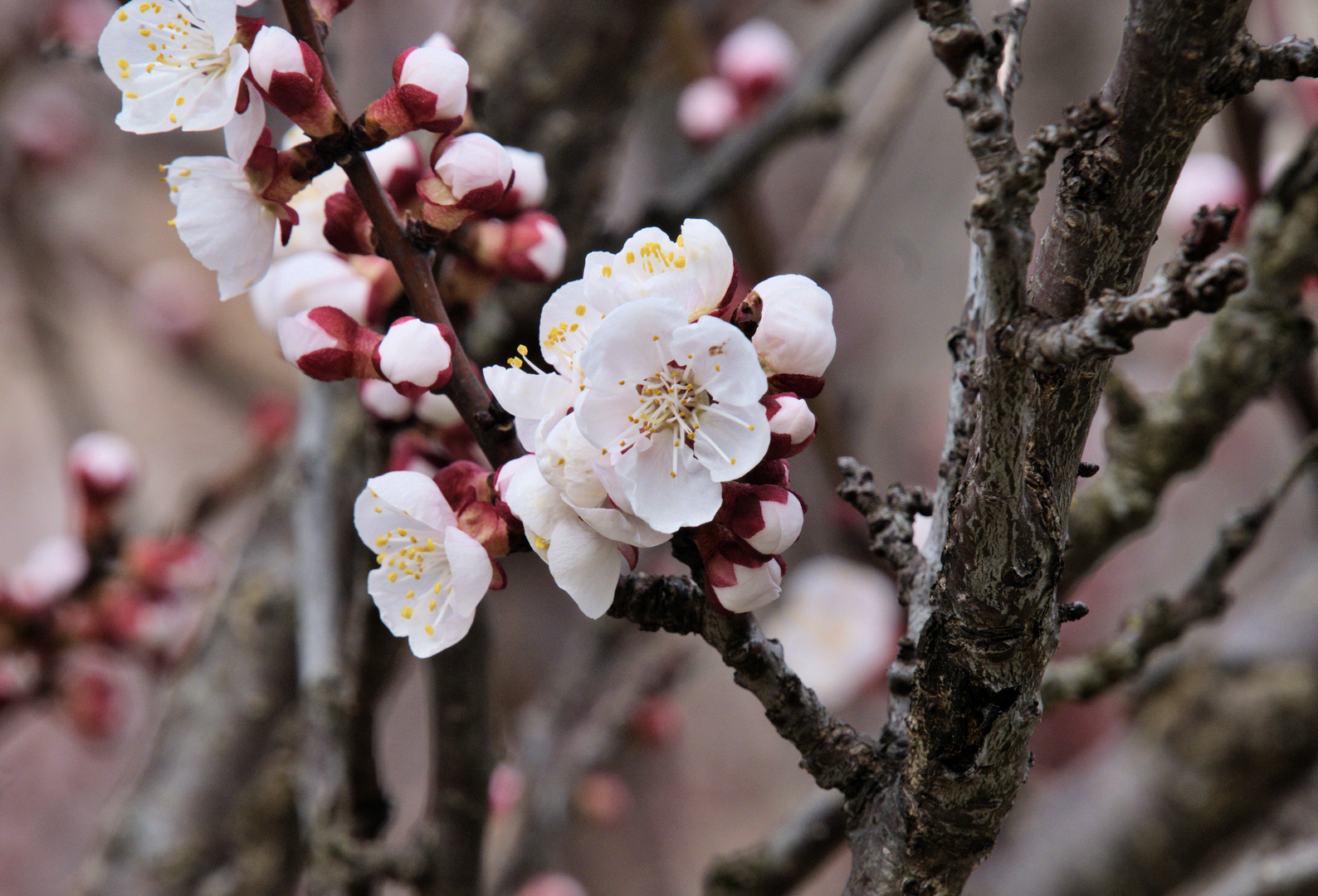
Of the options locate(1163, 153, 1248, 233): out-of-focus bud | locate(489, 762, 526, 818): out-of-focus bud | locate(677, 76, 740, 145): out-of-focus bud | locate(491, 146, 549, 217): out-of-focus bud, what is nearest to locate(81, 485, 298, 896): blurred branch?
locate(489, 762, 526, 818): out-of-focus bud

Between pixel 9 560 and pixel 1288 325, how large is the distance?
13.9 feet

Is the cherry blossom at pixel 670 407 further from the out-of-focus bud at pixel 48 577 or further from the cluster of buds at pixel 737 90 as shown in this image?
the cluster of buds at pixel 737 90

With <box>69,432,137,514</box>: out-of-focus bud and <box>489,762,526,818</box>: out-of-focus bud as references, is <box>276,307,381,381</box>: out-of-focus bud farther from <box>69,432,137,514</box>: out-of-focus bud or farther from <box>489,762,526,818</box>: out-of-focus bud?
<box>489,762,526,818</box>: out-of-focus bud

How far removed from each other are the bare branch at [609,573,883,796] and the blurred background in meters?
0.66

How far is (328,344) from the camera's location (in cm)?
56

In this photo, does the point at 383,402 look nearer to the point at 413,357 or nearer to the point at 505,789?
the point at 413,357

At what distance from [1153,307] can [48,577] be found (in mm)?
1744

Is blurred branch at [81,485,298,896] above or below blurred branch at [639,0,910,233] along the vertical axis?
below

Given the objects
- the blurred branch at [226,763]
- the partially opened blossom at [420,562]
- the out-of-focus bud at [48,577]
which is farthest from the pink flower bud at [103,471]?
the partially opened blossom at [420,562]

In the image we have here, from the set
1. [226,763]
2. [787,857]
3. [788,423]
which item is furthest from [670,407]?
[226,763]

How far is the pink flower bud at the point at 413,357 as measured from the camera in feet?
1.73

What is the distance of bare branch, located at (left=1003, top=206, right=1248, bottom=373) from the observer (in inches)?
13.9

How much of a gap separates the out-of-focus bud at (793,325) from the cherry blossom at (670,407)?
0.14ft

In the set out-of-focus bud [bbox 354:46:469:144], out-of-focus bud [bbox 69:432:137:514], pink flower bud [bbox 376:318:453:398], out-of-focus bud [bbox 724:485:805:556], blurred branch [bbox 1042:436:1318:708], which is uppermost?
out-of-focus bud [bbox 69:432:137:514]
